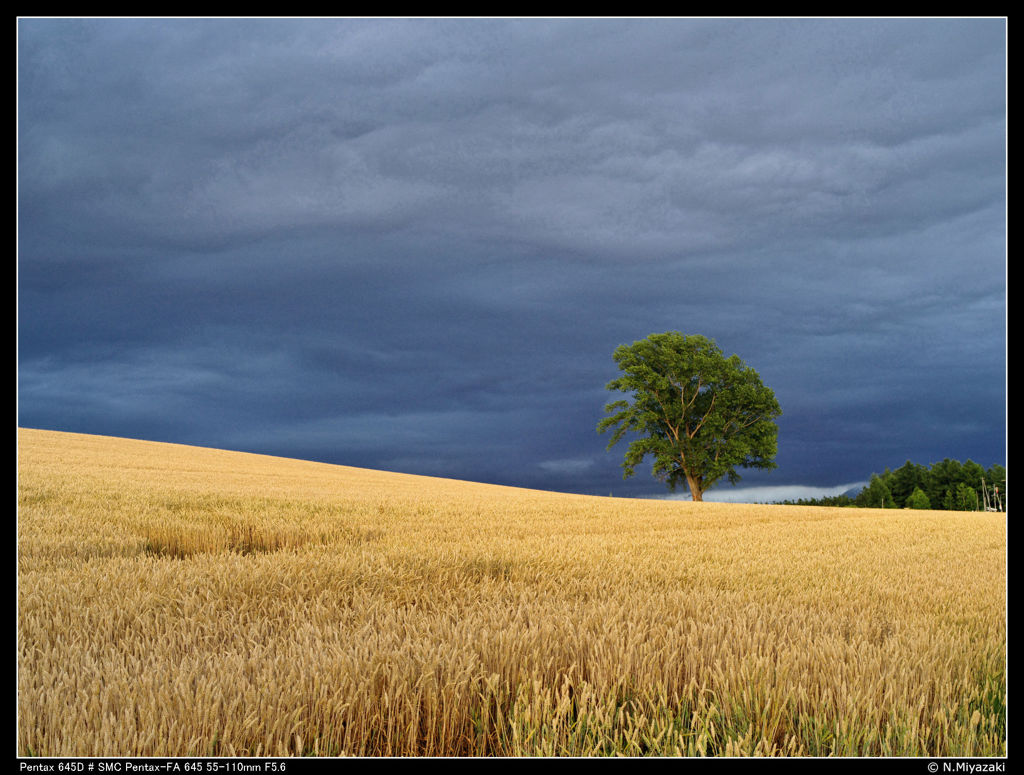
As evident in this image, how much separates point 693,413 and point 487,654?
44965mm

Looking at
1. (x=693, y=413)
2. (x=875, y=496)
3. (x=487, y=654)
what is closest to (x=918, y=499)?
(x=875, y=496)

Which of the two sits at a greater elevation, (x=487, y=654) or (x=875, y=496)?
(x=487, y=654)

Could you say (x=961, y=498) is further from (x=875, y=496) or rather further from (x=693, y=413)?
(x=693, y=413)

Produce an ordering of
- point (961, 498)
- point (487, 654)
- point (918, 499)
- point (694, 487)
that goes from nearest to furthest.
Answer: point (487, 654)
point (694, 487)
point (918, 499)
point (961, 498)

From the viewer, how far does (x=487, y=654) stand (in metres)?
3.08

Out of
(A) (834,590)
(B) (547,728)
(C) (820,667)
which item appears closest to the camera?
(B) (547,728)

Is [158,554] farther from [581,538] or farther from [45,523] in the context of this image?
[581,538]

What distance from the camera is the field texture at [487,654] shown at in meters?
2.39

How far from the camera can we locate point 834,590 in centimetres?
559

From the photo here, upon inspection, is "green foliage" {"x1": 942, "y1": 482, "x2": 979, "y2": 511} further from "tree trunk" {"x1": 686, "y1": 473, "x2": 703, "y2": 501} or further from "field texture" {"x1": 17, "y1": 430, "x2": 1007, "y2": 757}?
"field texture" {"x1": 17, "y1": 430, "x2": 1007, "y2": 757}

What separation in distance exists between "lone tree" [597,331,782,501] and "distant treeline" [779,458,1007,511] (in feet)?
243

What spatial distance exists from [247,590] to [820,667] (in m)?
3.92

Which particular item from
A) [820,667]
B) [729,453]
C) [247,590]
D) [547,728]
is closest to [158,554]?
[247,590]

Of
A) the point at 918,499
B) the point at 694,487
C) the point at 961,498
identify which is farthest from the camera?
the point at 961,498
